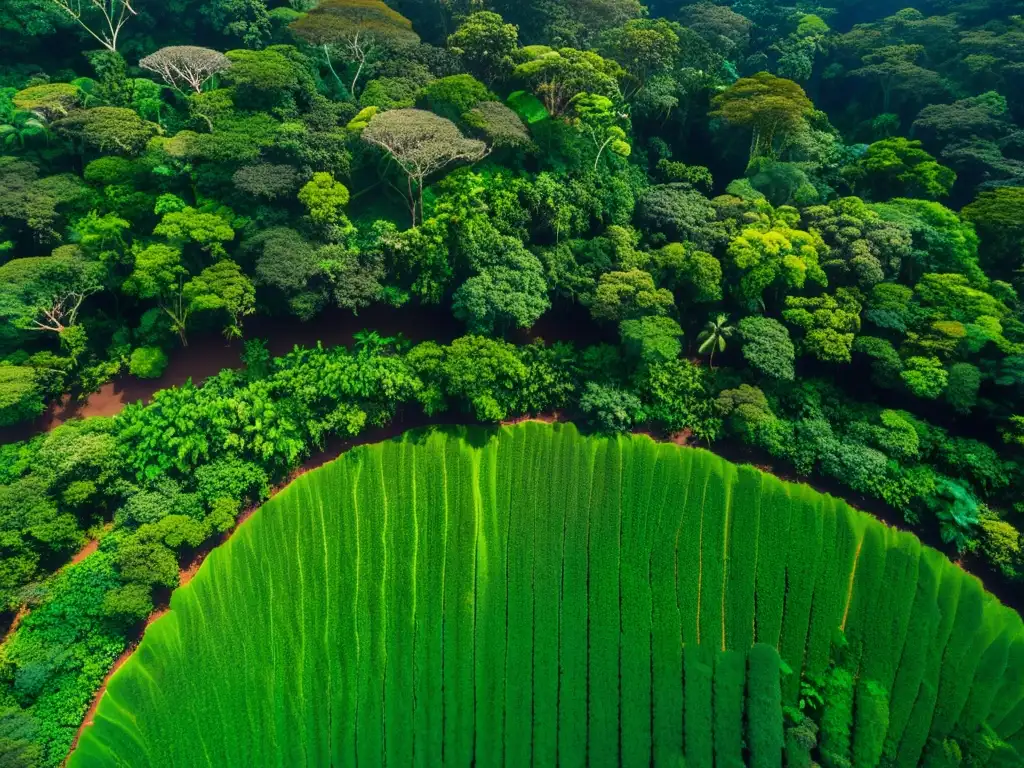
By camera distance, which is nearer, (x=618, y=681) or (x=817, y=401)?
(x=618, y=681)

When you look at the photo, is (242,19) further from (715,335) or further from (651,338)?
(715,335)

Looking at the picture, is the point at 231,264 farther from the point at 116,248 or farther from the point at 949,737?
the point at 949,737

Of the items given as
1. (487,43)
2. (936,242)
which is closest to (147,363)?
(487,43)

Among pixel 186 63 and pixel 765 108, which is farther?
pixel 186 63

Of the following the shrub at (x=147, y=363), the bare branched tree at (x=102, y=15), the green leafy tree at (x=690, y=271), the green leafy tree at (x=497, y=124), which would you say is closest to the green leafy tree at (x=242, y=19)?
the bare branched tree at (x=102, y=15)

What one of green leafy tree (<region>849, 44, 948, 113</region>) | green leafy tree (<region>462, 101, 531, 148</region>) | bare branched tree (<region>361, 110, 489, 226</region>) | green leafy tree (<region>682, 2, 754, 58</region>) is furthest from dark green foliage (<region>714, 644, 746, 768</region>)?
green leafy tree (<region>682, 2, 754, 58</region>)

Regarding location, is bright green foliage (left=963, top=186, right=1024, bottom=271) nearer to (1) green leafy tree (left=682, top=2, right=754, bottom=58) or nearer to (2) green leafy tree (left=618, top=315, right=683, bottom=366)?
(2) green leafy tree (left=618, top=315, right=683, bottom=366)

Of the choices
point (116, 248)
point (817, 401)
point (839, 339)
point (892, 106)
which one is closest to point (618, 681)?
point (817, 401)
